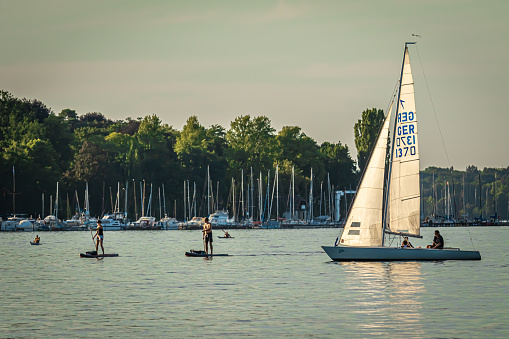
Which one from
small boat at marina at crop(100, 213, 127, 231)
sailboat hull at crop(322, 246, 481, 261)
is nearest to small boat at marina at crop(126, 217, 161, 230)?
small boat at marina at crop(100, 213, 127, 231)

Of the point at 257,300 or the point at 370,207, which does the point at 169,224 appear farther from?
the point at 257,300

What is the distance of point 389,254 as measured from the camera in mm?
52938

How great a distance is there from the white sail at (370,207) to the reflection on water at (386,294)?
5.31 ft

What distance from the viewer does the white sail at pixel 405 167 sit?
5444 centimetres

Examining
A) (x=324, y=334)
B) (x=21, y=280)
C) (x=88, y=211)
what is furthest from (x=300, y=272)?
(x=88, y=211)

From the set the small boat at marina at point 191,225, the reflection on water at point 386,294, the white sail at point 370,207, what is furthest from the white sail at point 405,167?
the small boat at marina at point 191,225

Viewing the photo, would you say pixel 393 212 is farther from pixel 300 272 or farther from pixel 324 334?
pixel 324 334

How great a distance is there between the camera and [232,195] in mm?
185750

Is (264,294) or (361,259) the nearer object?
(264,294)

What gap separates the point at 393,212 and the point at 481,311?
2377 centimetres

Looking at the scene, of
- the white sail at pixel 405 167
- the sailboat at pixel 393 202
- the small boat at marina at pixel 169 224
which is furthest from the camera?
the small boat at marina at pixel 169 224

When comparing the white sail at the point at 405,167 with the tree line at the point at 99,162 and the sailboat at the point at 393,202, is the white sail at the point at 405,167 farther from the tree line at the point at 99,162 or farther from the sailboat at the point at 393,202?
the tree line at the point at 99,162

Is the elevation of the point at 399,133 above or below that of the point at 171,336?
above

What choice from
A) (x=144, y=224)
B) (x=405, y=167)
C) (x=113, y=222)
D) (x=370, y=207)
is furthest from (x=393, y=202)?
(x=144, y=224)
